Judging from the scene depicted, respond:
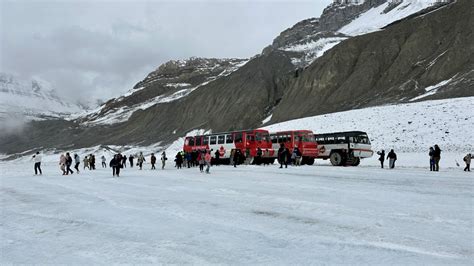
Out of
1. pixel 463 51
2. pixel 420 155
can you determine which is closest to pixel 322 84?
pixel 463 51

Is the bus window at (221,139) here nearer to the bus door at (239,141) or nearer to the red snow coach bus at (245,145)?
the red snow coach bus at (245,145)

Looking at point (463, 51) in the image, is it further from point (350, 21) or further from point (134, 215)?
point (350, 21)

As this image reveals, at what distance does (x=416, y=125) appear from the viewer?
44.0 metres

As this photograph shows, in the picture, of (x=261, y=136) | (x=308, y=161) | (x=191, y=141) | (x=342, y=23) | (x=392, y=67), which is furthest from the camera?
(x=342, y=23)

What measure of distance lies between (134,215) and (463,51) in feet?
221

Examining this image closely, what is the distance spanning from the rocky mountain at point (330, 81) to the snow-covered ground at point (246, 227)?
149 ft

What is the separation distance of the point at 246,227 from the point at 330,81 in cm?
7626

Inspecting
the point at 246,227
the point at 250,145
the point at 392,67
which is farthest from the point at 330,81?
the point at 246,227

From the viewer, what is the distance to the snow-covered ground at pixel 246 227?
6.80m

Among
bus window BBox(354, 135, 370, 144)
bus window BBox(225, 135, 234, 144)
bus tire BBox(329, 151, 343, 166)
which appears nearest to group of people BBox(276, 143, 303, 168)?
bus tire BBox(329, 151, 343, 166)

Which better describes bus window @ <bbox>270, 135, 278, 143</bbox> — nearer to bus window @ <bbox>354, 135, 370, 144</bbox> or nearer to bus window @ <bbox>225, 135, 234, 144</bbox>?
bus window @ <bbox>225, 135, 234, 144</bbox>

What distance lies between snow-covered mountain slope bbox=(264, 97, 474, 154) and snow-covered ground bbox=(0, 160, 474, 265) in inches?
1043

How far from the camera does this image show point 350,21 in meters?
175

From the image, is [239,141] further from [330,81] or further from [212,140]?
[330,81]
